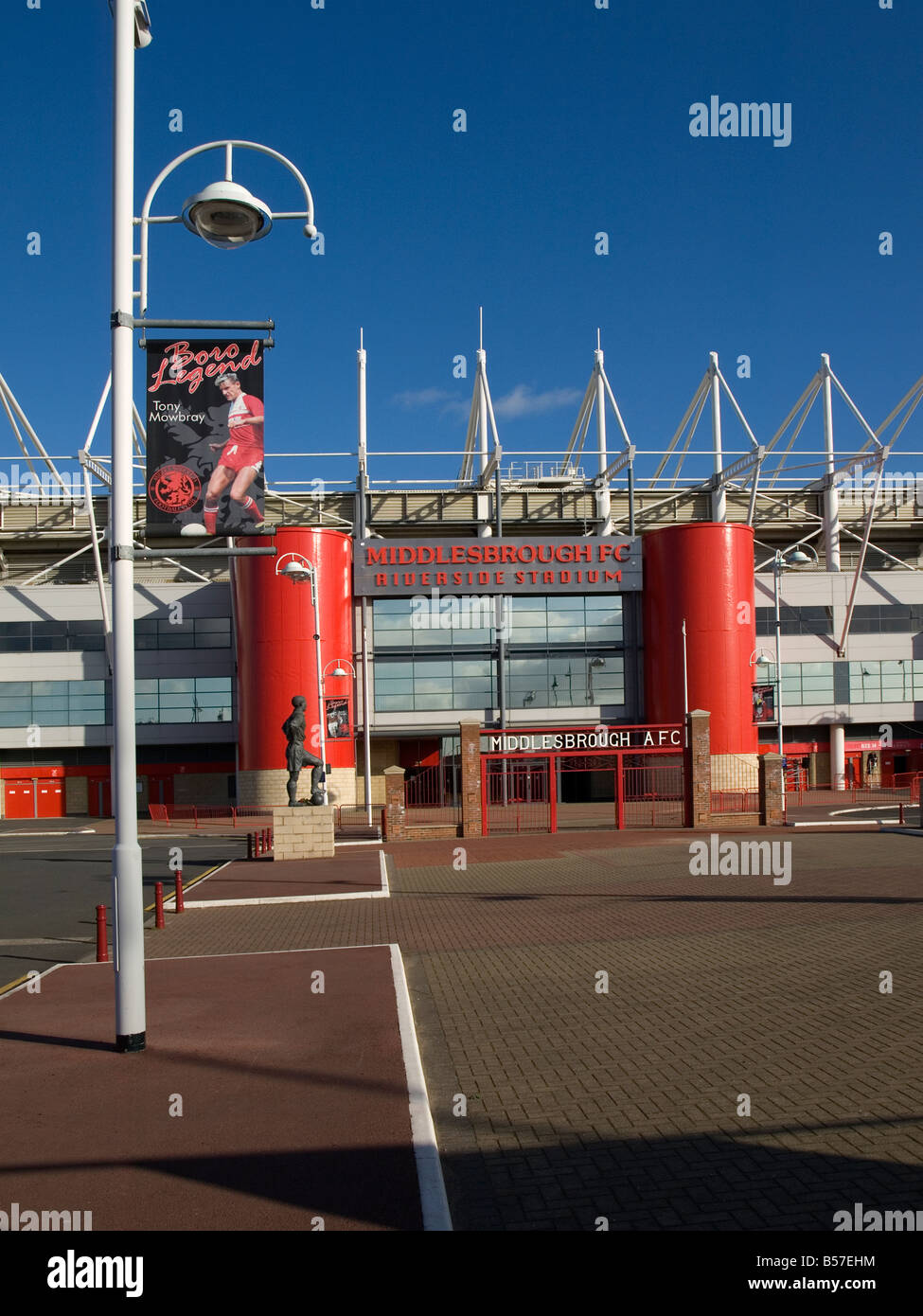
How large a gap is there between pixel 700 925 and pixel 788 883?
423cm

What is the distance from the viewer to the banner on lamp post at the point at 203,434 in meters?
8.30

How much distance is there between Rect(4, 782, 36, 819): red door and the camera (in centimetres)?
4334

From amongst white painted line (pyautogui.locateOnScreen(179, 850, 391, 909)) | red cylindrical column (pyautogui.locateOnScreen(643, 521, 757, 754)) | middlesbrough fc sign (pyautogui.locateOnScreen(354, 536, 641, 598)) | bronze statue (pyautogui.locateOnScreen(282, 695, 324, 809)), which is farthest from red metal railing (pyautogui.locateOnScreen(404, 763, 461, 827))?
red cylindrical column (pyautogui.locateOnScreen(643, 521, 757, 754))

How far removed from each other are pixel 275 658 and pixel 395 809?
49.6 ft

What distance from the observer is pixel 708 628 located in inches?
1628

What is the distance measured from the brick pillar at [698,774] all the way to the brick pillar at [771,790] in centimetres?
156

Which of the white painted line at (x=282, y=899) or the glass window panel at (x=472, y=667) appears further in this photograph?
the glass window panel at (x=472, y=667)

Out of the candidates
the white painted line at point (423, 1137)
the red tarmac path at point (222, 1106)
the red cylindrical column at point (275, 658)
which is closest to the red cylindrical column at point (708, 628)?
the red cylindrical column at point (275, 658)

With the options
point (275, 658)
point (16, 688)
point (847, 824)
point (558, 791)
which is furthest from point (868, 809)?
point (16, 688)

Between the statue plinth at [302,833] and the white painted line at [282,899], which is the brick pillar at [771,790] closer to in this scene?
the statue plinth at [302,833]
